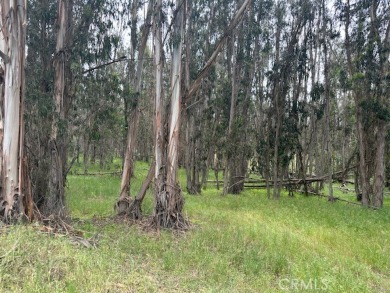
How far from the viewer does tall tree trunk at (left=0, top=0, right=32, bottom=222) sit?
7.22m

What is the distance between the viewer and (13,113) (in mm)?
7336

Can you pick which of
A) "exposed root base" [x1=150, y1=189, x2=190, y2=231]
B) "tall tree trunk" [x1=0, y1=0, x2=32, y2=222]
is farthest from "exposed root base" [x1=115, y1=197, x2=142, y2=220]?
"tall tree trunk" [x1=0, y1=0, x2=32, y2=222]

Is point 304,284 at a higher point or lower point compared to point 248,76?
lower

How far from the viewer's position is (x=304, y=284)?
552cm

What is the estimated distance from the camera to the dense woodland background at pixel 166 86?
834cm

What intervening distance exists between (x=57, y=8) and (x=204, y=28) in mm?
8609

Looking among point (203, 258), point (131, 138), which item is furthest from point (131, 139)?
point (203, 258)

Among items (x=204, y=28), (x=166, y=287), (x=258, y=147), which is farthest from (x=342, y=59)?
Answer: (x=166, y=287)

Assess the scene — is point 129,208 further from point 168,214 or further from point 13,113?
point 13,113

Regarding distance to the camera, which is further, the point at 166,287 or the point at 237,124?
the point at 237,124

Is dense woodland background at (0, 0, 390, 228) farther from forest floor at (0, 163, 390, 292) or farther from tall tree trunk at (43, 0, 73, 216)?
forest floor at (0, 163, 390, 292)

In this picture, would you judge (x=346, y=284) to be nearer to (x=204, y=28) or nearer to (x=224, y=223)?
(x=224, y=223)

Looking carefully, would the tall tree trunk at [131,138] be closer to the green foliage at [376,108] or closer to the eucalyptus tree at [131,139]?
the eucalyptus tree at [131,139]

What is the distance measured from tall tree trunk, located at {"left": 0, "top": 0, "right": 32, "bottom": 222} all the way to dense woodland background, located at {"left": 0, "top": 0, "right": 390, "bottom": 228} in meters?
0.02
